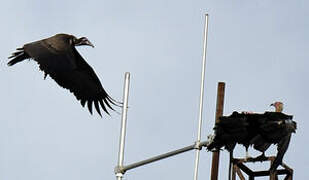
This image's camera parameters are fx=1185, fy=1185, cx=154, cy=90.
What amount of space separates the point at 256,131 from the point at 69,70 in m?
9.84

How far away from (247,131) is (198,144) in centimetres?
94

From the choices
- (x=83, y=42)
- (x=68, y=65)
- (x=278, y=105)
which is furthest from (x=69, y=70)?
(x=278, y=105)

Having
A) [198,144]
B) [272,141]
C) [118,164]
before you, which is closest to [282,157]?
[272,141]

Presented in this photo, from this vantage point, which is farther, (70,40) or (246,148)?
(70,40)

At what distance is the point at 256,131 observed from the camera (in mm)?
20141

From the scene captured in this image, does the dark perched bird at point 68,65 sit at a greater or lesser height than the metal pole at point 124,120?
greater

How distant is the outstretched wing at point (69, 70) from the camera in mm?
28484

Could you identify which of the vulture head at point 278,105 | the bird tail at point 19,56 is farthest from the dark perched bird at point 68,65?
the vulture head at point 278,105

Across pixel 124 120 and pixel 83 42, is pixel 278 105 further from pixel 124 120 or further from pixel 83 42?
pixel 83 42

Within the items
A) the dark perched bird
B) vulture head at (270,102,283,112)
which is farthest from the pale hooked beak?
vulture head at (270,102,283,112)

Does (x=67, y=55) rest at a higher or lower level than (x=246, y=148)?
higher

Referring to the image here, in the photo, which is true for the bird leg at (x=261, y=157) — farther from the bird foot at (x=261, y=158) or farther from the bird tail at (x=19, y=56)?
the bird tail at (x=19, y=56)

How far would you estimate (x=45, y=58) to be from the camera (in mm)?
28453

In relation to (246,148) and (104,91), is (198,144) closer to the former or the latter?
(246,148)
